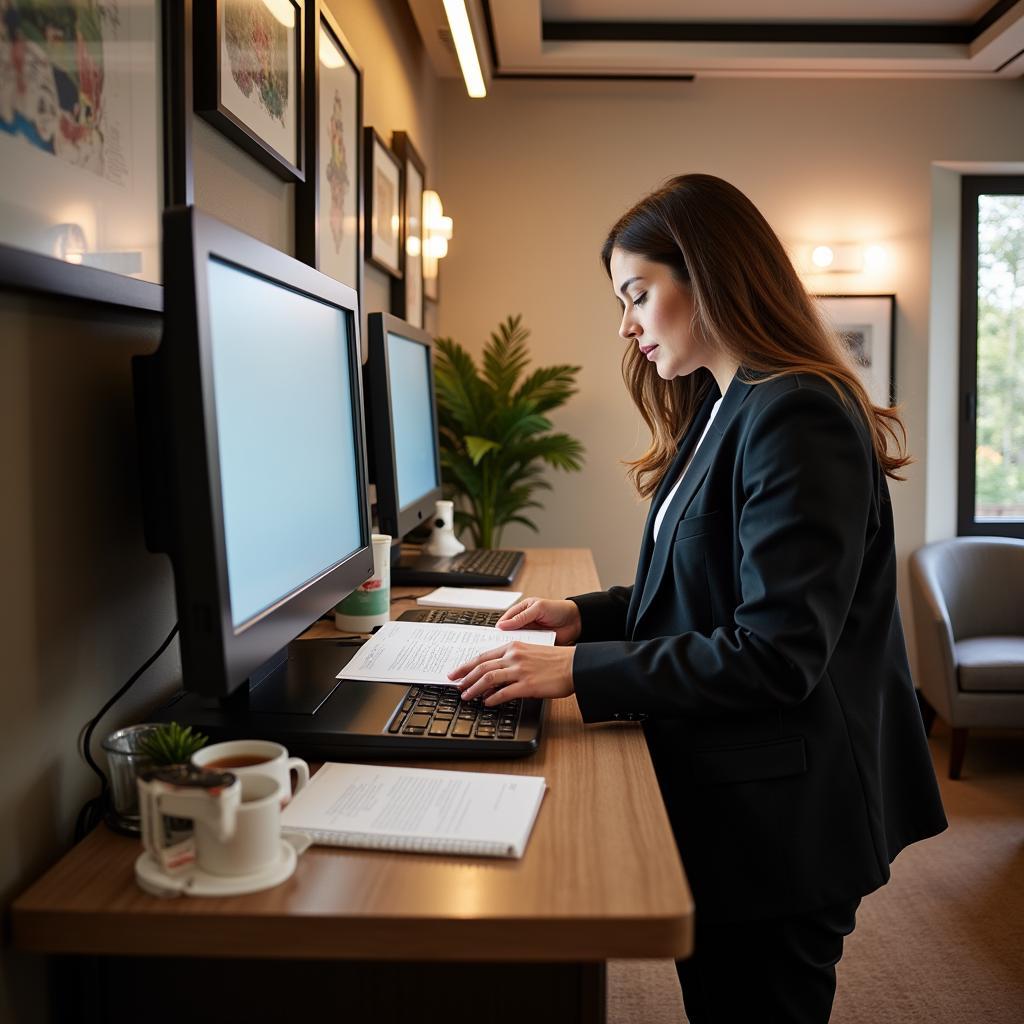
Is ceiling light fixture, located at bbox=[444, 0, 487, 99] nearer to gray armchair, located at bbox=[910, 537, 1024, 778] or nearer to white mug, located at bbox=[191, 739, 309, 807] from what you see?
white mug, located at bbox=[191, 739, 309, 807]

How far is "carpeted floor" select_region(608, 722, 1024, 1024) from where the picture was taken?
201cm

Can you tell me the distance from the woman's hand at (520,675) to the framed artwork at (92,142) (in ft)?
1.69

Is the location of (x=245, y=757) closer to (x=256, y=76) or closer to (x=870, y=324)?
(x=256, y=76)

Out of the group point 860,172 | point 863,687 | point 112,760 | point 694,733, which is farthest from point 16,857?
point 860,172

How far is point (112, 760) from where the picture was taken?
0.88 m

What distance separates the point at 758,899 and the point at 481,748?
1.18 feet

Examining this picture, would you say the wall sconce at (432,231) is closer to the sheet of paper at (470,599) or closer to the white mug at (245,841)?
the sheet of paper at (470,599)

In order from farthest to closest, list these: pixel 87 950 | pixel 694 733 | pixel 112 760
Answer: pixel 694 733, pixel 112 760, pixel 87 950

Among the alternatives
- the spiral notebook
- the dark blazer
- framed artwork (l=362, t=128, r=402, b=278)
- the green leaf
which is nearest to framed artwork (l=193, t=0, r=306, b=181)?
framed artwork (l=362, t=128, r=402, b=278)

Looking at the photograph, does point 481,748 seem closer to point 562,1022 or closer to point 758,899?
point 562,1022

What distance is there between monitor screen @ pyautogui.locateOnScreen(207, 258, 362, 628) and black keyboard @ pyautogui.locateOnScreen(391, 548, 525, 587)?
0.70m

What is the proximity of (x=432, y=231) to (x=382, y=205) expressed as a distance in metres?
0.88

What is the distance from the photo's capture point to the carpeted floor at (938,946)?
201 cm

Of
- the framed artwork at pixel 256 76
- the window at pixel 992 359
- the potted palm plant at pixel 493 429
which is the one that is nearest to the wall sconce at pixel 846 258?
the window at pixel 992 359
